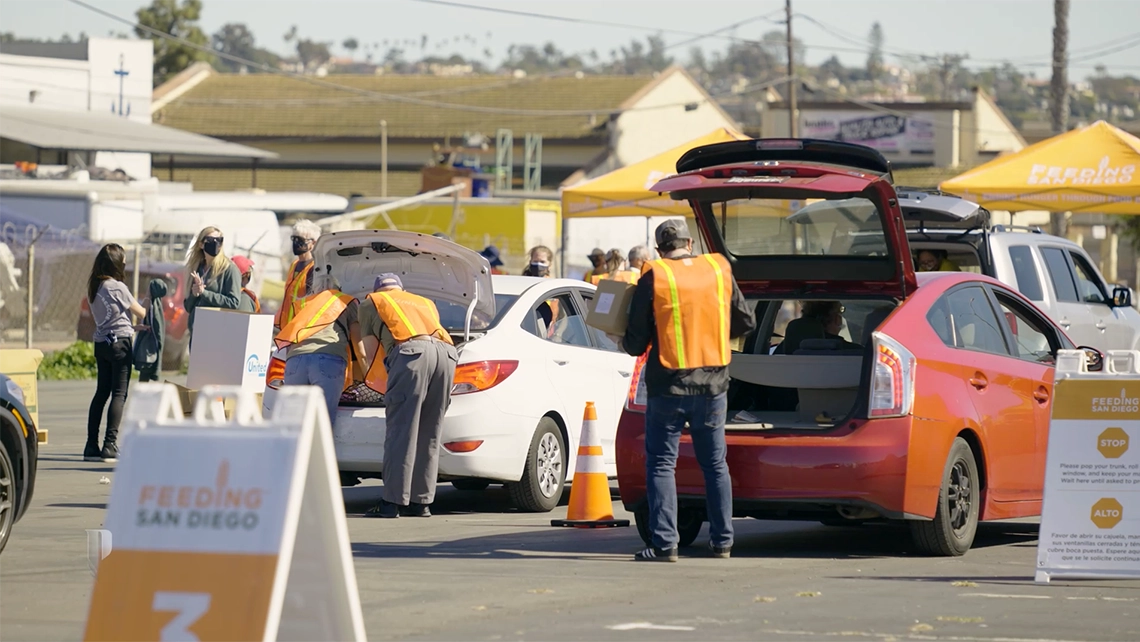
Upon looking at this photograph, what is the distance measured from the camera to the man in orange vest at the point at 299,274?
12.1 m

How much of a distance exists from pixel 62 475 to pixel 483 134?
172ft

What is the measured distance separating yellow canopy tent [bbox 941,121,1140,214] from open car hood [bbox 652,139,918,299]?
9.19 m

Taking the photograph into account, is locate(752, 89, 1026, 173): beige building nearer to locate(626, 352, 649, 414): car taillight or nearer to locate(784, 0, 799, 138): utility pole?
locate(784, 0, 799, 138): utility pole

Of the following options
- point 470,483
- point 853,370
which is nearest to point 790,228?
point 853,370

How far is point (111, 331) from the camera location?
1427 cm

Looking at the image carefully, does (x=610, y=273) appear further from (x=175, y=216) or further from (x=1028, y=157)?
(x=175, y=216)

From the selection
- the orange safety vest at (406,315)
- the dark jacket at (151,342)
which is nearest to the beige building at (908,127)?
the dark jacket at (151,342)

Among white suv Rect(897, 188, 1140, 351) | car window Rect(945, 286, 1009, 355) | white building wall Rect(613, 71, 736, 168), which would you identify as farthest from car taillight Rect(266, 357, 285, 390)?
white building wall Rect(613, 71, 736, 168)

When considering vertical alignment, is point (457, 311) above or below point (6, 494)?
Answer: above

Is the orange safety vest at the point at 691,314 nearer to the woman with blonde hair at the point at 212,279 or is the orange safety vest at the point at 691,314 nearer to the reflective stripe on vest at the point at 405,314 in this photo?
the reflective stripe on vest at the point at 405,314

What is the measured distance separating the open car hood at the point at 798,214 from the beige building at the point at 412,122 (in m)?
51.2

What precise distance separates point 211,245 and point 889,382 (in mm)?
7166

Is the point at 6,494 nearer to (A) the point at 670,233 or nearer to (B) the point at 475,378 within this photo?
(B) the point at 475,378

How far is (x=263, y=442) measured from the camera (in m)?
5.01
